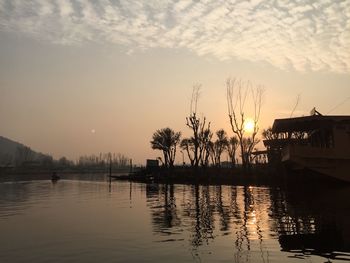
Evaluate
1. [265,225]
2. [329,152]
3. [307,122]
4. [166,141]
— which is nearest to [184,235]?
[265,225]

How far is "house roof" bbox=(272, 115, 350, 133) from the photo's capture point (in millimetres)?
35969

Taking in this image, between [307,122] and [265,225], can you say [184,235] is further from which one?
[307,122]

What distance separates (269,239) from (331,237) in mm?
2406

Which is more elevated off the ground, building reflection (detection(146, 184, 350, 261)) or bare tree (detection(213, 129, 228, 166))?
bare tree (detection(213, 129, 228, 166))

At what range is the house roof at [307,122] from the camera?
3597 cm

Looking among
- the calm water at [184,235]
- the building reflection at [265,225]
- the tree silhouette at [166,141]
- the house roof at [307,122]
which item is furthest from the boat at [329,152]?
the tree silhouette at [166,141]

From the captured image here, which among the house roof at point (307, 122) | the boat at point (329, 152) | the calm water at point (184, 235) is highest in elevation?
the house roof at point (307, 122)

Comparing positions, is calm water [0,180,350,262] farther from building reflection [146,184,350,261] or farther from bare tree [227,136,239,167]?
bare tree [227,136,239,167]

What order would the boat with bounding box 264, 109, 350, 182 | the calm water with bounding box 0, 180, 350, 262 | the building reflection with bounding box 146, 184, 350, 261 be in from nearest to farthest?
the calm water with bounding box 0, 180, 350, 262 → the building reflection with bounding box 146, 184, 350, 261 → the boat with bounding box 264, 109, 350, 182

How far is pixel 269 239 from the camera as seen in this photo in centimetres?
1523

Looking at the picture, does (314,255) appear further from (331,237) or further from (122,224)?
(122,224)

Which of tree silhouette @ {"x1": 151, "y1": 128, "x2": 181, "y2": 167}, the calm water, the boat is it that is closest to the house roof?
the boat

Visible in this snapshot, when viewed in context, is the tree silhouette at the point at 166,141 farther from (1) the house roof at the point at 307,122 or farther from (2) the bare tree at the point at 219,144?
(1) the house roof at the point at 307,122

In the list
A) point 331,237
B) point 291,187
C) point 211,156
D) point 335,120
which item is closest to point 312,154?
point 335,120
